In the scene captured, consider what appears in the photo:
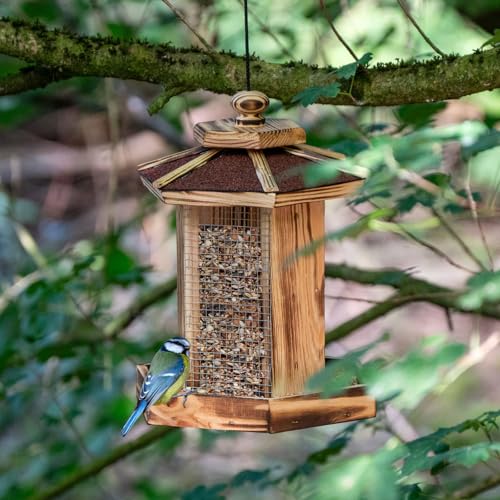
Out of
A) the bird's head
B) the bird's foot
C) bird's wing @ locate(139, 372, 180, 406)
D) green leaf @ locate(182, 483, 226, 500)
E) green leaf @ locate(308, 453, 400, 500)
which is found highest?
the bird's head

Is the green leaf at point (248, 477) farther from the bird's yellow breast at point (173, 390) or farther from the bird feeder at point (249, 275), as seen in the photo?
the bird's yellow breast at point (173, 390)

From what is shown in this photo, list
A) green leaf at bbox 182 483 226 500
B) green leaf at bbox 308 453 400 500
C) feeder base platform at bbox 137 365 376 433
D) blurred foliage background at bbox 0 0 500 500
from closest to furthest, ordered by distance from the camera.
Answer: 1. green leaf at bbox 308 453 400 500
2. blurred foliage background at bbox 0 0 500 500
3. feeder base platform at bbox 137 365 376 433
4. green leaf at bbox 182 483 226 500

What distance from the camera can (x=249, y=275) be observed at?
2.53 meters

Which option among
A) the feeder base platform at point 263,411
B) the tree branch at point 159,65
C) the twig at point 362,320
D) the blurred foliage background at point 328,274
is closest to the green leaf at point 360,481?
the blurred foliage background at point 328,274

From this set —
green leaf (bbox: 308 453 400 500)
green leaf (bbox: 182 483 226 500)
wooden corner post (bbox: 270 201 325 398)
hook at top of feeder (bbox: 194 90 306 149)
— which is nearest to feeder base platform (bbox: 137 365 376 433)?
wooden corner post (bbox: 270 201 325 398)

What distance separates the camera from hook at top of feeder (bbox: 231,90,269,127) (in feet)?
7.40

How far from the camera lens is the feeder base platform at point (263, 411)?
2330 millimetres

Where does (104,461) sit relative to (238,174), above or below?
below

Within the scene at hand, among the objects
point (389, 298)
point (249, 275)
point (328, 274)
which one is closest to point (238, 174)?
point (249, 275)

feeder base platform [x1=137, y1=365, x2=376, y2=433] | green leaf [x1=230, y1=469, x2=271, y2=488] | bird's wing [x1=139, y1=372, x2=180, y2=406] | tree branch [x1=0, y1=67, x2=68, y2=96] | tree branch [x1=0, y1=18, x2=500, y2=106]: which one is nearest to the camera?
feeder base platform [x1=137, y1=365, x2=376, y2=433]

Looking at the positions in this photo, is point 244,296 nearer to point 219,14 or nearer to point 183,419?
point 183,419

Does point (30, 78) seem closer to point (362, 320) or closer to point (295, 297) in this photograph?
point (295, 297)

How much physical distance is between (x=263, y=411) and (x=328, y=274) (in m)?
1.53

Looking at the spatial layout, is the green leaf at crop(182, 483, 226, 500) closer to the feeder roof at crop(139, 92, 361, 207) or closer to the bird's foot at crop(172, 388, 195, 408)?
the bird's foot at crop(172, 388, 195, 408)
